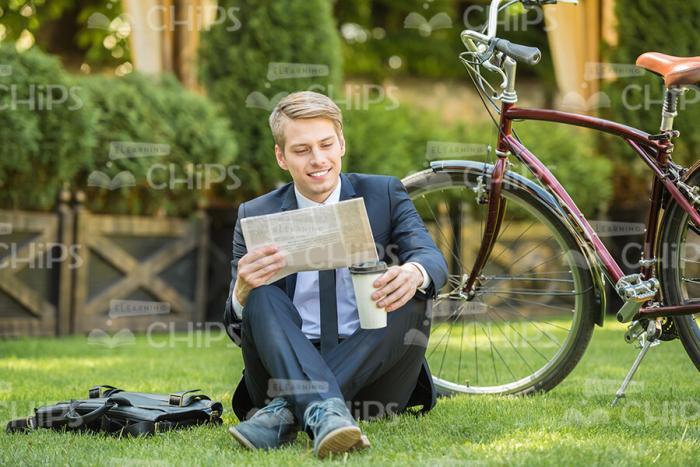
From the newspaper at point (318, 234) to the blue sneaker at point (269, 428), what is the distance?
16.8 inches

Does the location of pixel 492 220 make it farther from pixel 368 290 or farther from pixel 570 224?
pixel 368 290

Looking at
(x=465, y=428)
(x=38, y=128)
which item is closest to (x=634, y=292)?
(x=465, y=428)

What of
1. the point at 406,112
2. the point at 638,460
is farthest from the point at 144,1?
the point at 638,460

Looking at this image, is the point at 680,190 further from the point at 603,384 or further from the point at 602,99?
the point at 602,99

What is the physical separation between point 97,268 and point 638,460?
505cm

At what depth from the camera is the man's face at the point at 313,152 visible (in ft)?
9.68

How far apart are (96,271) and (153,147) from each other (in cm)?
103

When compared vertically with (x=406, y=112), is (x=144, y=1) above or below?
above

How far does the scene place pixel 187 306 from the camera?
7309mm

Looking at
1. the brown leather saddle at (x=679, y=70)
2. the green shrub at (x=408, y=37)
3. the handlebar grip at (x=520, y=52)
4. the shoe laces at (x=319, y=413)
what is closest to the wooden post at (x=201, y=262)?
the handlebar grip at (x=520, y=52)

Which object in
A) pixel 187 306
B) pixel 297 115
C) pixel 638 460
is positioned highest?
pixel 297 115

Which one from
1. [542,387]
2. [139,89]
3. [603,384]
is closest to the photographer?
[542,387]

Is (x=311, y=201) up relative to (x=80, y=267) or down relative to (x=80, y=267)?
up

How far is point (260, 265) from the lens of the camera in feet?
8.76
